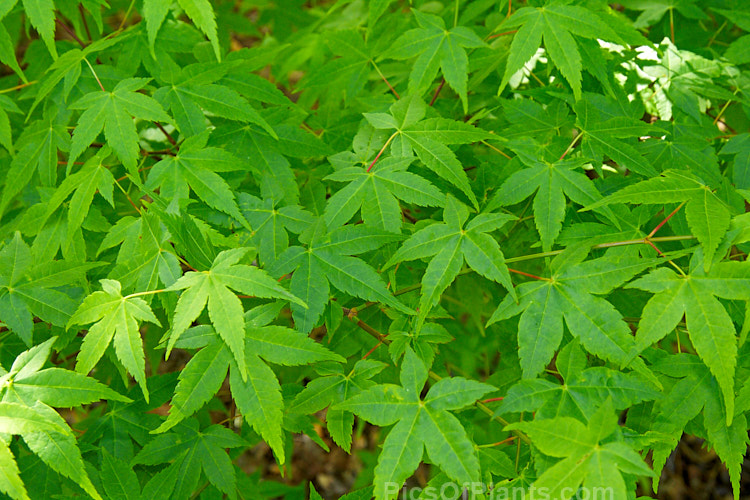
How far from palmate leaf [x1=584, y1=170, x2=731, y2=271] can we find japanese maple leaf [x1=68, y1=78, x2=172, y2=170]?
4.52 feet

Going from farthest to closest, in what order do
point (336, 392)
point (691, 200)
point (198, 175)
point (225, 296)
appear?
1. point (198, 175)
2. point (336, 392)
3. point (691, 200)
4. point (225, 296)

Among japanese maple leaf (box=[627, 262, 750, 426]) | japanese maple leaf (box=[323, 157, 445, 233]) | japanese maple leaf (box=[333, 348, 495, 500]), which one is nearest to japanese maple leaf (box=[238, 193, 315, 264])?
japanese maple leaf (box=[323, 157, 445, 233])

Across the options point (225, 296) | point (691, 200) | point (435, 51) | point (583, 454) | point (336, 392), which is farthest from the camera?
point (435, 51)

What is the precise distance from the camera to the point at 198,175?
188 cm

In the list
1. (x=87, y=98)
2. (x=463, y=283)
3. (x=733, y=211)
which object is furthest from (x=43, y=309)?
(x=733, y=211)

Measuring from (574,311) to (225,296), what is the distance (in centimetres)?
92

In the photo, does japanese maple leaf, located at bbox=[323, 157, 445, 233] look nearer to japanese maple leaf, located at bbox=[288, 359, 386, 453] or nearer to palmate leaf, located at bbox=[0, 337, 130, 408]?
japanese maple leaf, located at bbox=[288, 359, 386, 453]

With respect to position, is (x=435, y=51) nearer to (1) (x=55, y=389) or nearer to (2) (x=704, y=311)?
A: (2) (x=704, y=311)

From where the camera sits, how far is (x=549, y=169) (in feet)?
5.94

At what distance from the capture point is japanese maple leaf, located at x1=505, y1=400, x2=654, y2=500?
1.36m

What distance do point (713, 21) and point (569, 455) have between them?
238 cm

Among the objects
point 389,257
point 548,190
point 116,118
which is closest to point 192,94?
point 116,118

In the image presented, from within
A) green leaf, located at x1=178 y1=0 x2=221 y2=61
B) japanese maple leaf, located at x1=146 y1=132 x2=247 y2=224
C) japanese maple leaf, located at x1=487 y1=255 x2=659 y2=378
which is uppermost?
green leaf, located at x1=178 y1=0 x2=221 y2=61

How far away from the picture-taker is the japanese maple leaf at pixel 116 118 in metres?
1.90
